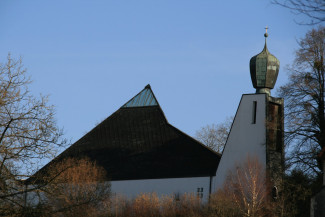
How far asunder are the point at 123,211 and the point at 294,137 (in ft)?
29.5

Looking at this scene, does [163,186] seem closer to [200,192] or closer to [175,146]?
[200,192]

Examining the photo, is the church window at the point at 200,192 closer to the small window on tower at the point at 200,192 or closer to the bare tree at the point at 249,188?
the small window on tower at the point at 200,192

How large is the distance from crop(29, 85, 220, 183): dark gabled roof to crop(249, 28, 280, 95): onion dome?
4.30m

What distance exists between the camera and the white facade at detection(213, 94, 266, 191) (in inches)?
1501

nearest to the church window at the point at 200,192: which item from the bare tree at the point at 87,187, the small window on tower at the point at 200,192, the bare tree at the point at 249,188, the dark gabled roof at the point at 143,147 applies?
the small window on tower at the point at 200,192

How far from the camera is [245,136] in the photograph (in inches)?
1521

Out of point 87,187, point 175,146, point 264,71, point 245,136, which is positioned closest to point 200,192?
point 245,136

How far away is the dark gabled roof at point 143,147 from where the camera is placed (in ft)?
135

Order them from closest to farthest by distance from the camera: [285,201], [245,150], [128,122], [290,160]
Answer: [290,160] < [285,201] < [245,150] < [128,122]

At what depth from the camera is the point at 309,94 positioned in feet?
112

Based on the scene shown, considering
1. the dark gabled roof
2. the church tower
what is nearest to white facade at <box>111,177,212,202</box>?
the dark gabled roof

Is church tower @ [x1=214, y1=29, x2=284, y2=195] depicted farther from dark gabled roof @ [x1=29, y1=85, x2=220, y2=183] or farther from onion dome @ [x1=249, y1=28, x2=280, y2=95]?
onion dome @ [x1=249, y1=28, x2=280, y2=95]

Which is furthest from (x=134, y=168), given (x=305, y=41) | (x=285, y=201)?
(x=305, y=41)

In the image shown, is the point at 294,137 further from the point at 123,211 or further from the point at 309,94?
the point at 123,211
